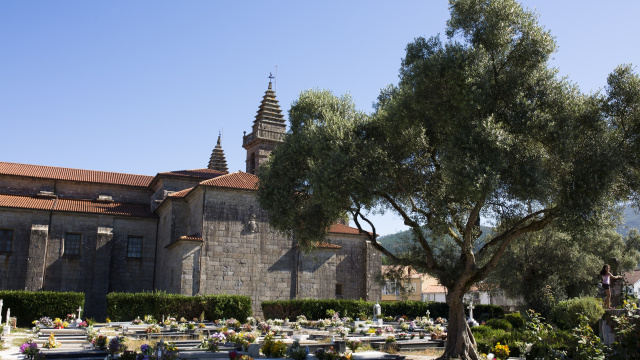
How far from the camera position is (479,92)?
1182 centimetres

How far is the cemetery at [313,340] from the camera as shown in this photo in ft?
34.1

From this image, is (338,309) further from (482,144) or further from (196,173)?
(482,144)

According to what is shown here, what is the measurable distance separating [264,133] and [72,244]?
15330mm

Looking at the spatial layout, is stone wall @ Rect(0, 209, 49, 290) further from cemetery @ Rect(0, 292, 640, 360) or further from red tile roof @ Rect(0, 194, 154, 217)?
cemetery @ Rect(0, 292, 640, 360)

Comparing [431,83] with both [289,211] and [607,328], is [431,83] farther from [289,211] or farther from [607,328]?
[607,328]

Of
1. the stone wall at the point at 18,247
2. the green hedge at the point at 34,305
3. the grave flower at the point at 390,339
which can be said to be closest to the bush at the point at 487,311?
the grave flower at the point at 390,339

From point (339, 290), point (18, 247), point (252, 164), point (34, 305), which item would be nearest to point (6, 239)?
point (18, 247)

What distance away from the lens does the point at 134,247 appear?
3350 centimetres

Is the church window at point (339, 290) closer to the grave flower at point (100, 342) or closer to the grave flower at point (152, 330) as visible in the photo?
the grave flower at point (152, 330)

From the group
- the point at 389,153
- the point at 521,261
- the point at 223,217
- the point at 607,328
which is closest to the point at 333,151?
the point at 389,153

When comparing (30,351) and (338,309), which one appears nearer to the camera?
(30,351)

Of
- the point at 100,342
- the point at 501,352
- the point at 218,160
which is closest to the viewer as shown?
the point at 501,352

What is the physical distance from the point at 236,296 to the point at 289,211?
11.2 meters

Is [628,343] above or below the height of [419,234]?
below
